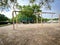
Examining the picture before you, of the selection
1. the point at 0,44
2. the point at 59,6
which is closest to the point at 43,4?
the point at 0,44

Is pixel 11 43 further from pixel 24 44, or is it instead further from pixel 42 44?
pixel 42 44

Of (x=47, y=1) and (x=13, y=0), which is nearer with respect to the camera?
(x=47, y=1)

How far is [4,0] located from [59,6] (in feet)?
20.9

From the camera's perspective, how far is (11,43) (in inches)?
160

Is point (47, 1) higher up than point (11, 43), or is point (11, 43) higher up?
point (47, 1)

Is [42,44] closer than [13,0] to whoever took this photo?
Yes

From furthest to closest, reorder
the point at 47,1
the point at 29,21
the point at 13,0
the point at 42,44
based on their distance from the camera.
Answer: the point at 29,21 < the point at 13,0 < the point at 47,1 < the point at 42,44

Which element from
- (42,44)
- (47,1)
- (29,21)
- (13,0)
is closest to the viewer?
(42,44)

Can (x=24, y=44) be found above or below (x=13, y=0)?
below

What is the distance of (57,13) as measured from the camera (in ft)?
42.9

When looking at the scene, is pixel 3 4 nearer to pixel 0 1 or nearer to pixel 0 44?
pixel 0 1

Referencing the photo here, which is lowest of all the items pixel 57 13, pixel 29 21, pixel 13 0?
pixel 29 21

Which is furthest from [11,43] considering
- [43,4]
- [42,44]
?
[43,4]

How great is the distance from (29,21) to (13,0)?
16.9 meters
